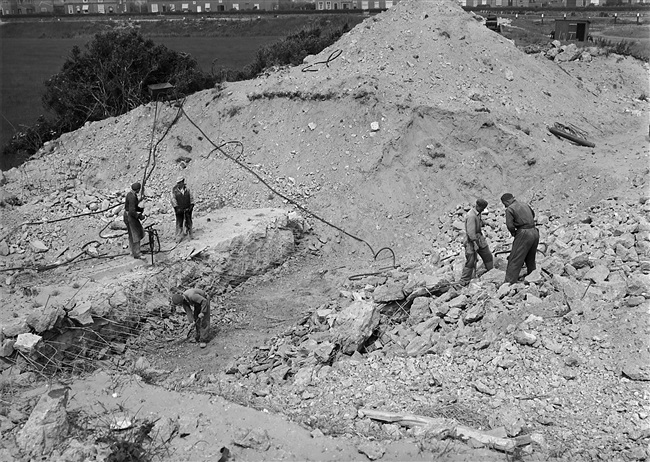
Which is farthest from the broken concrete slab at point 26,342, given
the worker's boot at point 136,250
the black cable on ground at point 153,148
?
the black cable on ground at point 153,148

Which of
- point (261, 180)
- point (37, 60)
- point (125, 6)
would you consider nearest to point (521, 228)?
point (261, 180)

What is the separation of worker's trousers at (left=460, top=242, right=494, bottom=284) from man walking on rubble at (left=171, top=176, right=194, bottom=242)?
199 inches

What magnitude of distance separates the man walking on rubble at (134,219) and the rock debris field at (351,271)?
28cm

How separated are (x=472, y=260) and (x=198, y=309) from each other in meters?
4.41

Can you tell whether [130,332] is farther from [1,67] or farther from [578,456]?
[1,67]

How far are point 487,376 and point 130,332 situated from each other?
5668 millimetres

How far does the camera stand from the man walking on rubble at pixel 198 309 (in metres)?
10.3

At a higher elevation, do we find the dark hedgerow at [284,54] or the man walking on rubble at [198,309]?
the dark hedgerow at [284,54]

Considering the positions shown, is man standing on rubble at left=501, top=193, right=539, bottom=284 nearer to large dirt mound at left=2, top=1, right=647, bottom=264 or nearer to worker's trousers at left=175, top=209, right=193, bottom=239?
large dirt mound at left=2, top=1, right=647, bottom=264

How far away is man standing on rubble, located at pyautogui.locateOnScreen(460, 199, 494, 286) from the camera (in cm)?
1030

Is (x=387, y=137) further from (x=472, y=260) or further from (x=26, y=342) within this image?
(x=26, y=342)

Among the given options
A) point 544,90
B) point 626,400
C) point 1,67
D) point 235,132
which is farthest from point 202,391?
point 1,67

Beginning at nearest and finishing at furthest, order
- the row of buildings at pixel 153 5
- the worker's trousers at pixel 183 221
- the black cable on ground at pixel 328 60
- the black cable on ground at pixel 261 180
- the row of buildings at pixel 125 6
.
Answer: the worker's trousers at pixel 183 221 < the black cable on ground at pixel 261 180 < the black cable on ground at pixel 328 60 < the row of buildings at pixel 153 5 < the row of buildings at pixel 125 6

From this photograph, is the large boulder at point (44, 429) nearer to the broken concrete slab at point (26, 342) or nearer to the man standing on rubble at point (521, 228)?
the broken concrete slab at point (26, 342)
